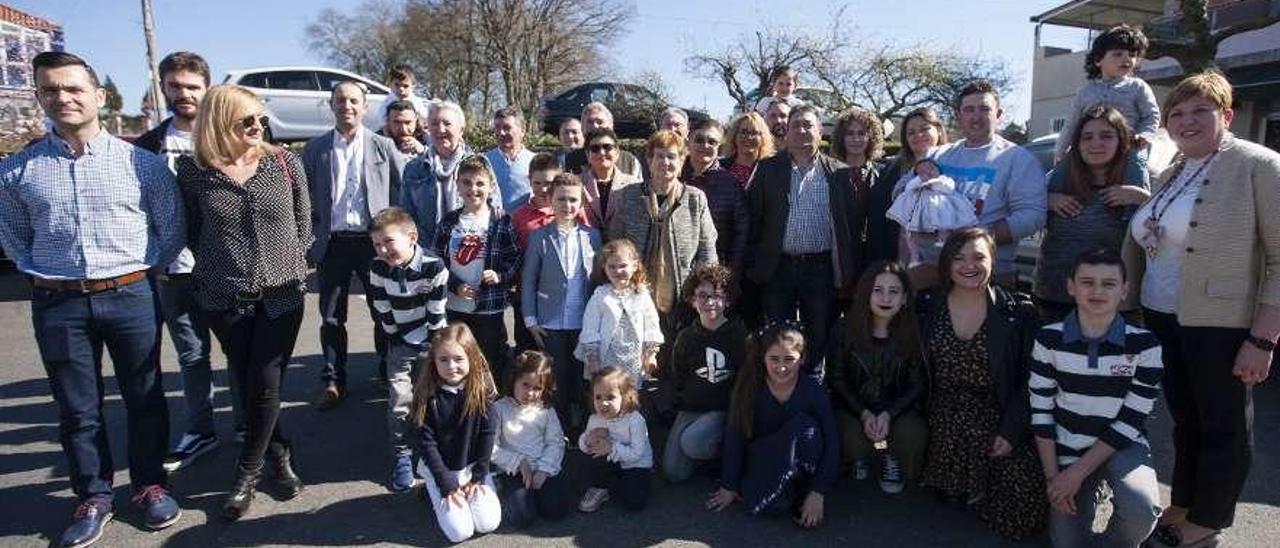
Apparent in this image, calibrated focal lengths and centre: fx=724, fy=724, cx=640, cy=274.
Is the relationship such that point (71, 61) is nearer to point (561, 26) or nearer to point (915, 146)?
point (915, 146)

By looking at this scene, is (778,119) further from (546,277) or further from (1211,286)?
(1211,286)

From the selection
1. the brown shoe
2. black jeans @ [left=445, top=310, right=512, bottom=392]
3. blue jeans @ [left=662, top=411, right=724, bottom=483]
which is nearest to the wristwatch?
blue jeans @ [left=662, top=411, right=724, bottom=483]

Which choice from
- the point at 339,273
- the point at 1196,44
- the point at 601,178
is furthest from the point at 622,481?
→ the point at 1196,44

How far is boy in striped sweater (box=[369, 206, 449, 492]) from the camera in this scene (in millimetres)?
3574

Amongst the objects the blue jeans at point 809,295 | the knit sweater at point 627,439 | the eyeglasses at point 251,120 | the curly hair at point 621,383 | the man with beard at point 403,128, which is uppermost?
the man with beard at point 403,128

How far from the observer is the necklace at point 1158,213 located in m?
2.81

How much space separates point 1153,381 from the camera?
2855 millimetres

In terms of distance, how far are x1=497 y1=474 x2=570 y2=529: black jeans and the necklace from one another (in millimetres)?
2654

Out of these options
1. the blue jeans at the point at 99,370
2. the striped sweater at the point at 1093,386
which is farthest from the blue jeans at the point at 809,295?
the blue jeans at the point at 99,370

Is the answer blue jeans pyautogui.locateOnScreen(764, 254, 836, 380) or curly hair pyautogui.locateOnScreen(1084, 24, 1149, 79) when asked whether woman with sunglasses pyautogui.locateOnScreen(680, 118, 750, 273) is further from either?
curly hair pyautogui.locateOnScreen(1084, 24, 1149, 79)

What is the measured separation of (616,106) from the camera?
17.2 meters

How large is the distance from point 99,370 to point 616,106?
14.9m

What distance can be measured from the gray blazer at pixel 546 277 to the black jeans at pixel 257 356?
1.15 meters

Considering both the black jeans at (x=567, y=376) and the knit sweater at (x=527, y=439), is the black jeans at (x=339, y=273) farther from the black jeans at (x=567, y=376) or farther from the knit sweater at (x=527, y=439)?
the knit sweater at (x=527, y=439)
